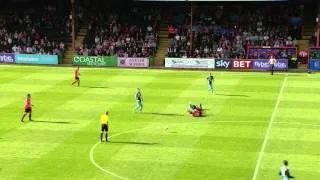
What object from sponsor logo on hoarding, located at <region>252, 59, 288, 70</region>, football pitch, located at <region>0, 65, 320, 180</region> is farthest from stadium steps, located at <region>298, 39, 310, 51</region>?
football pitch, located at <region>0, 65, 320, 180</region>

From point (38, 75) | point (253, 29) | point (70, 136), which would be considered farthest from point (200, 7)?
point (70, 136)

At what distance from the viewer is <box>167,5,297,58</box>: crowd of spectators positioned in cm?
6600

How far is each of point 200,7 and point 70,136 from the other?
43.1 meters

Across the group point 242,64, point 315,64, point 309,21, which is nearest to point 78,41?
point 242,64

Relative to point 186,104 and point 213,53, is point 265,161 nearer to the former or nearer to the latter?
point 186,104

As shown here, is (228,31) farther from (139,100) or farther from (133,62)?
(139,100)

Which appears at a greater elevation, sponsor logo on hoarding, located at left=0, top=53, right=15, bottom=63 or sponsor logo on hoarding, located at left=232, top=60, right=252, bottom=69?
sponsor logo on hoarding, located at left=0, top=53, right=15, bottom=63

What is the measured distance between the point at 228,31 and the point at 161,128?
35.3m

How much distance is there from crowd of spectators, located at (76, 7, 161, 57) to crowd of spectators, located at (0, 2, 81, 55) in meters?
2.99

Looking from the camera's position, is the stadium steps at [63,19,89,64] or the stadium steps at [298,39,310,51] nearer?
the stadium steps at [298,39,310,51]

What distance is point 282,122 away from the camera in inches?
1492

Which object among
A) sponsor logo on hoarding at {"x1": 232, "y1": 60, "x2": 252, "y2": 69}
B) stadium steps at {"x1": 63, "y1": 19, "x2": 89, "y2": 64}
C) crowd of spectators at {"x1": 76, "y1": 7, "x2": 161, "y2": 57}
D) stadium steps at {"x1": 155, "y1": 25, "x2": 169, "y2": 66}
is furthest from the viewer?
stadium steps at {"x1": 63, "y1": 19, "x2": 89, "y2": 64}

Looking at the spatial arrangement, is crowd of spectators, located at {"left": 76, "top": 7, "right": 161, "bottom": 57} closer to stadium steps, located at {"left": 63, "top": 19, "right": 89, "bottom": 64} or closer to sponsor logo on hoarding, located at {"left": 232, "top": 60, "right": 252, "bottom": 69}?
stadium steps, located at {"left": 63, "top": 19, "right": 89, "bottom": 64}

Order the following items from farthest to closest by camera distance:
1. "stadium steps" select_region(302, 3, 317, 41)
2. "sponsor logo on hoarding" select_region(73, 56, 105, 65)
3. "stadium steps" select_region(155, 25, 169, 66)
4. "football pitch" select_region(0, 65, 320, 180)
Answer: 1. "stadium steps" select_region(302, 3, 317, 41)
2. "stadium steps" select_region(155, 25, 169, 66)
3. "sponsor logo on hoarding" select_region(73, 56, 105, 65)
4. "football pitch" select_region(0, 65, 320, 180)
